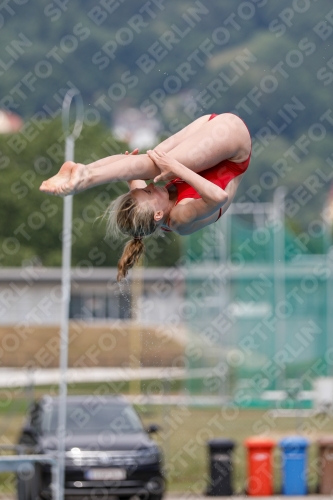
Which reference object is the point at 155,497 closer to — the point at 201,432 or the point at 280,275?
the point at 201,432

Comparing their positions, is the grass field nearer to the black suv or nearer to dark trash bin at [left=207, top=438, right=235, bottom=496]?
dark trash bin at [left=207, top=438, right=235, bottom=496]

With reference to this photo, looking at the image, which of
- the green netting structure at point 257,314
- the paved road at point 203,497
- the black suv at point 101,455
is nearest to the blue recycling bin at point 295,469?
the paved road at point 203,497

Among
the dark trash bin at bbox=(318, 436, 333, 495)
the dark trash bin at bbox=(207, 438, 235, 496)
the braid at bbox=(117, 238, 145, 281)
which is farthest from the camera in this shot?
the dark trash bin at bbox=(318, 436, 333, 495)

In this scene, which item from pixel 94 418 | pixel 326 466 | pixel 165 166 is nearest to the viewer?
pixel 165 166

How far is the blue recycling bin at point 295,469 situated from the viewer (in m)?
13.9

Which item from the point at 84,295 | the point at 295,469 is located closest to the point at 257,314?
the point at 295,469

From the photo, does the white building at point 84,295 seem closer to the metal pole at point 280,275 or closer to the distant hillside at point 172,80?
the distant hillside at point 172,80

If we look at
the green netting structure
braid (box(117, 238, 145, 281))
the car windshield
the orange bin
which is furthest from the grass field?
braid (box(117, 238, 145, 281))

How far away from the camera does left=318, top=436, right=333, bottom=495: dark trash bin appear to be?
46.1 feet

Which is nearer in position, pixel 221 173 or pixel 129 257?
pixel 129 257

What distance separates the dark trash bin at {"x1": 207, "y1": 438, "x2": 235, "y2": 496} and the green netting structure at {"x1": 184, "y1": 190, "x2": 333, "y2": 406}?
655 cm

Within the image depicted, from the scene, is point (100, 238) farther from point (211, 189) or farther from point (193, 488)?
point (211, 189)

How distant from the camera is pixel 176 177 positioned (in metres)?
5.97

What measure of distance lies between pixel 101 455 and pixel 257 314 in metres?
9.95
